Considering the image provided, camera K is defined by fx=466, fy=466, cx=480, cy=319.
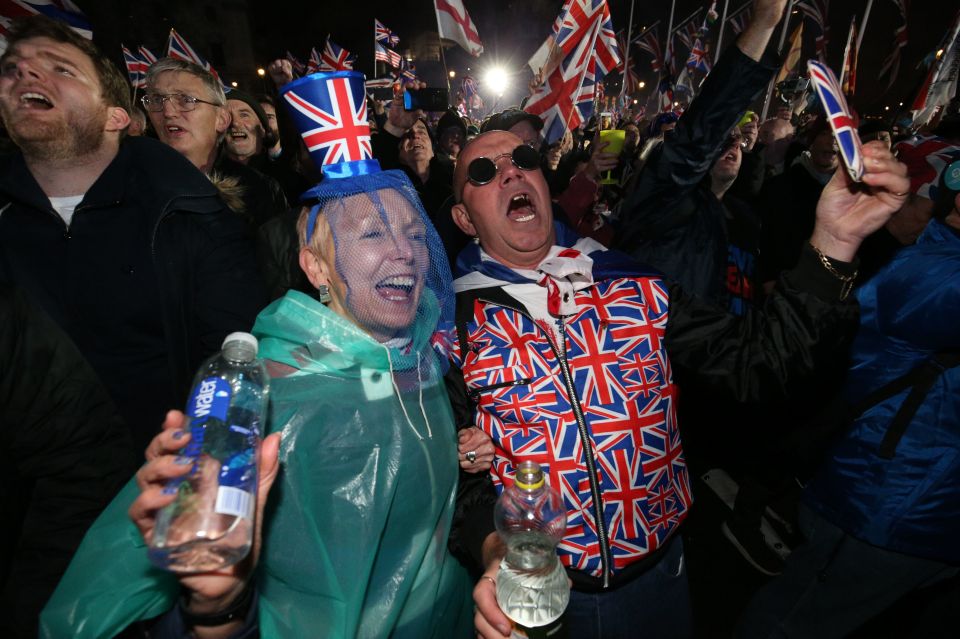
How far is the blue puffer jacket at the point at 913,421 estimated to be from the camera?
2.08m

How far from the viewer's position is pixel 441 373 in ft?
6.64

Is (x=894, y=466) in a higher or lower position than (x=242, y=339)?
lower

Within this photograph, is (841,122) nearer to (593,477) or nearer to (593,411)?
(593,411)

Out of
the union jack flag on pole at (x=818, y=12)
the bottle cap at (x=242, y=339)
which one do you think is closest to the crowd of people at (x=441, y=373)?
the bottle cap at (x=242, y=339)

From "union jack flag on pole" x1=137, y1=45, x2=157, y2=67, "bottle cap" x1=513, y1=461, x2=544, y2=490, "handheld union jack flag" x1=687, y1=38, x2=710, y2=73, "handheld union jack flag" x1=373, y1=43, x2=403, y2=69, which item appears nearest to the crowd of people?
"bottle cap" x1=513, y1=461, x2=544, y2=490

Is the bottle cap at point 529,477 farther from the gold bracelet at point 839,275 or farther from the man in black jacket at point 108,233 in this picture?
the man in black jacket at point 108,233

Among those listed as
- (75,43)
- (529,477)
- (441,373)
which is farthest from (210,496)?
(75,43)

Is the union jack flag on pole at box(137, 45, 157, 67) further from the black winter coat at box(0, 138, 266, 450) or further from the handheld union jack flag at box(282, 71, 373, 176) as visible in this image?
the handheld union jack flag at box(282, 71, 373, 176)

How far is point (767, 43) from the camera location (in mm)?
2156

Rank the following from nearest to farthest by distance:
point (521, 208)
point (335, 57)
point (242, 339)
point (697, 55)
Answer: point (242, 339), point (521, 208), point (335, 57), point (697, 55)

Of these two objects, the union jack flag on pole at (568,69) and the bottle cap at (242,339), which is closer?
the bottle cap at (242,339)

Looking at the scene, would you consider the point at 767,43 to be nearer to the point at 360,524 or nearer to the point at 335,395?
the point at 335,395

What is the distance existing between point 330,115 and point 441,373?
116 cm

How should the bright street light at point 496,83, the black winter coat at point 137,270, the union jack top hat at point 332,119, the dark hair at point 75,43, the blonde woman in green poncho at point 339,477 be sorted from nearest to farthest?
the blonde woman in green poncho at point 339,477
the union jack top hat at point 332,119
the black winter coat at point 137,270
the dark hair at point 75,43
the bright street light at point 496,83
